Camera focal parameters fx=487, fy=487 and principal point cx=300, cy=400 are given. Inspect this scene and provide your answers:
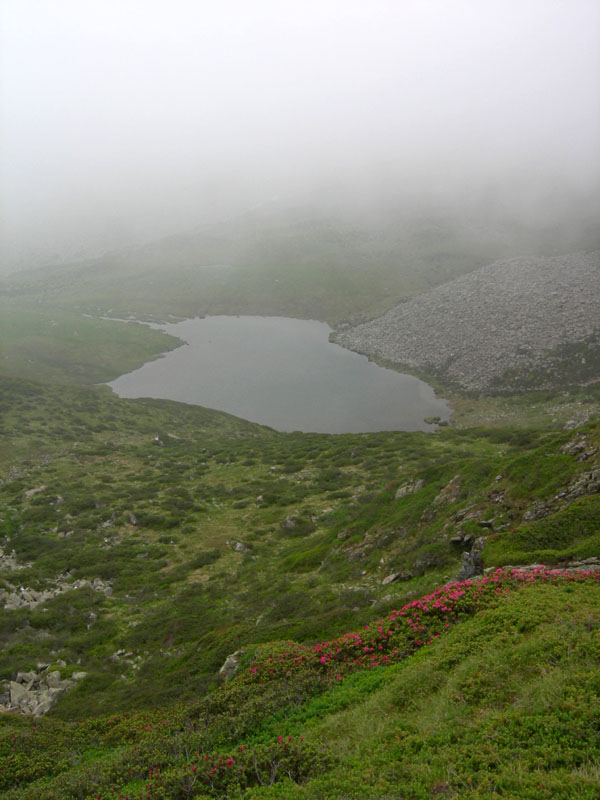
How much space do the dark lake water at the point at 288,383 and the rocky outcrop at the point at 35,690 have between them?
69027 millimetres

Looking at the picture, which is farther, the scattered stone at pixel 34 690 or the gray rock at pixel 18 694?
the gray rock at pixel 18 694

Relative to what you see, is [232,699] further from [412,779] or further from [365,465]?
[365,465]

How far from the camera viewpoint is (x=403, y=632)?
46.9 ft

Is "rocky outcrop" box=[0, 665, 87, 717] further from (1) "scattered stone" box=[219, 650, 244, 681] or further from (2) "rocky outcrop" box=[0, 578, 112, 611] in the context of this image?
(1) "scattered stone" box=[219, 650, 244, 681]

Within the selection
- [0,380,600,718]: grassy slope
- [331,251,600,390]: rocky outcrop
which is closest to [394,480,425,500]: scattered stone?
[0,380,600,718]: grassy slope

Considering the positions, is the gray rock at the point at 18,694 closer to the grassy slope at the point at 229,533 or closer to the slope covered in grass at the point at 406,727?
the grassy slope at the point at 229,533

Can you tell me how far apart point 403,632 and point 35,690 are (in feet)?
58.6

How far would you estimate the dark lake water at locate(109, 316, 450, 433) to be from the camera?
314 feet

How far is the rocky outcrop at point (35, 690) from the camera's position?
2023 centimetres

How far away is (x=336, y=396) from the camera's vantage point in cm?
10700

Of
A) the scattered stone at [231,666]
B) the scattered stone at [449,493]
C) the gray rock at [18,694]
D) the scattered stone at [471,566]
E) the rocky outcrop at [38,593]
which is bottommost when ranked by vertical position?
the rocky outcrop at [38,593]

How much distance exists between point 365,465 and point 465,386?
50135 mm

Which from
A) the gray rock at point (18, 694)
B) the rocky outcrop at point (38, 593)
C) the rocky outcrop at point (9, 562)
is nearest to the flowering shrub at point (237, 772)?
the gray rock at point (18, 694)

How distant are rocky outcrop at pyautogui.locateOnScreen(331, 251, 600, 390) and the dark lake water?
27.7 feet
